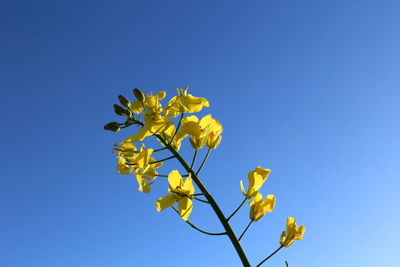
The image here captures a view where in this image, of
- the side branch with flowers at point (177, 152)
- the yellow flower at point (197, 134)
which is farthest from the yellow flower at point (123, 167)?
the yellow flower at point (197, 134)

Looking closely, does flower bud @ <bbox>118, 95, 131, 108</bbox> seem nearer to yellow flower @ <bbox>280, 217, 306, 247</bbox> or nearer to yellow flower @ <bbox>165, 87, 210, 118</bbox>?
yellow flower @ <bbox>165, 87, 210, 118</bbox>

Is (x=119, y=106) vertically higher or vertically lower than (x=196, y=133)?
higher

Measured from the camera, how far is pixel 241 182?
3139mm

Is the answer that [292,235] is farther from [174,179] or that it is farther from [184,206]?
[174,179]

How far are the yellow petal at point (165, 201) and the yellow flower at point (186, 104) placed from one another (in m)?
0.81

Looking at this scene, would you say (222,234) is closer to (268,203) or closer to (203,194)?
(203,194)

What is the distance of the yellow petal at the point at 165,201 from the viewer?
2996 mm

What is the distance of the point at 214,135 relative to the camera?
330 cm

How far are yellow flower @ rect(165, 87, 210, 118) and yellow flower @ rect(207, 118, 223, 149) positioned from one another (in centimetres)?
18

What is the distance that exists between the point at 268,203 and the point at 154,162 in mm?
1110

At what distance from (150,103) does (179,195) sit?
0.95m

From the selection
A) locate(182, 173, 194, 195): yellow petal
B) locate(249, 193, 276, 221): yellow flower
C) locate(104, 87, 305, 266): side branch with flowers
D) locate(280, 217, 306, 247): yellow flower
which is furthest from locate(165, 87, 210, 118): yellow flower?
locate(280, 217, 306, 247): yellow flower

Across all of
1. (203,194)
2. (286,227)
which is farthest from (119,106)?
(286,227)

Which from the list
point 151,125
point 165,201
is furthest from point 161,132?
point 165,201
